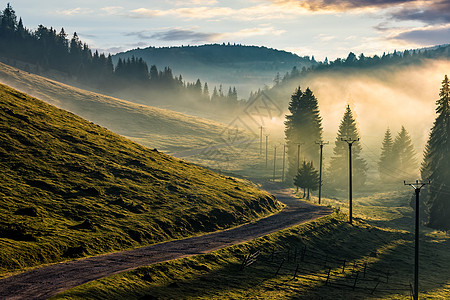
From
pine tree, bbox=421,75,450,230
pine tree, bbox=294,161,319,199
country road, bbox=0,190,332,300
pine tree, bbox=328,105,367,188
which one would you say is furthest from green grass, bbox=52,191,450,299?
pine tree, bbox=328,105,367,188

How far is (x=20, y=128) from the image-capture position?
2303 inches

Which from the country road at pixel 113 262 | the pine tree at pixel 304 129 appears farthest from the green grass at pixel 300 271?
the pine tree at pixel 304 129

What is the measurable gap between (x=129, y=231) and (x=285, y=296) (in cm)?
1663

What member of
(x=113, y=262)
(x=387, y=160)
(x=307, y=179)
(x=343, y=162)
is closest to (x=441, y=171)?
(x=307, y=179)

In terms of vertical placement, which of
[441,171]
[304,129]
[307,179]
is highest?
[304,129]

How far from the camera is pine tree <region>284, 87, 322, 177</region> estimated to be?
127m

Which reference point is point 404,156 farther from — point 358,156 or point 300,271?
point 300,271

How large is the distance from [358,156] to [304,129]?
794 inches

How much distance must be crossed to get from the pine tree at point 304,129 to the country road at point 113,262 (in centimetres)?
6674

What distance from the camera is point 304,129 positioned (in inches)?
5074

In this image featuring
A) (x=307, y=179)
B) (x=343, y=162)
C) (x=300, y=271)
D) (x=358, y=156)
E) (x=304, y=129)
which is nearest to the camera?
(x=300, y=271)

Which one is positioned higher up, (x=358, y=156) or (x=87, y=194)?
(x=87, y=194)

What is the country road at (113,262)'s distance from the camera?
89.4 feet

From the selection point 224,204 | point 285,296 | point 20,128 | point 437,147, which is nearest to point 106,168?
point 20,128
